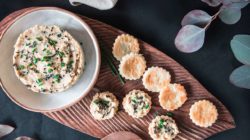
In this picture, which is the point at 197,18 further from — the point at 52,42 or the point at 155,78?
the point at 52,42

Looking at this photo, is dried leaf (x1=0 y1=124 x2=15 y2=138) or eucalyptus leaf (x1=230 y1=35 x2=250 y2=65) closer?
eucalyptus leaf (x1=230 y1=35 x2=250 y2=65)

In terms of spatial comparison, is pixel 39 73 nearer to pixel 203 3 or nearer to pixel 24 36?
pixel 24 36

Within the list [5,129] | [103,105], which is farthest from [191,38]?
[5,129]

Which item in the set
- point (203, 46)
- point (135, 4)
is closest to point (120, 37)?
point (135, 4)

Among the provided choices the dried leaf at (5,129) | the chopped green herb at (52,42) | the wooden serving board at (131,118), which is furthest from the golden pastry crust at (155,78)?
the dried leaf at (5,129)

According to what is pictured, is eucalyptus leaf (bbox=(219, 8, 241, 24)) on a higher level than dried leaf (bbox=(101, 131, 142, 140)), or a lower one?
higher

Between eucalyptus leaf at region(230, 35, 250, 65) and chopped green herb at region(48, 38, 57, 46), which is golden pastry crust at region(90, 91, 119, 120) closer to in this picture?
chopped green herb at region(48, 38, 57, 46)

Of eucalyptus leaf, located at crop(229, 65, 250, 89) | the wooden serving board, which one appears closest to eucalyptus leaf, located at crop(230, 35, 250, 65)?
eucalyptus leaf, located at crop(229, 65, 250, 89)
